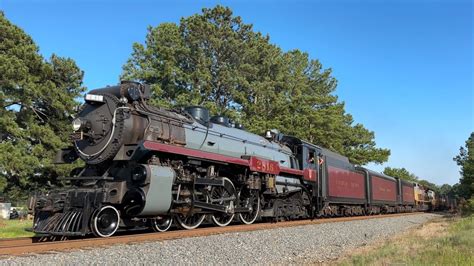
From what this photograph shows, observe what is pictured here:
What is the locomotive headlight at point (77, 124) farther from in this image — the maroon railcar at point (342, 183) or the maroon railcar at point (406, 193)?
the maroon railcar at point (406, 193)

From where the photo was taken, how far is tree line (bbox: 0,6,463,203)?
21.5 meters

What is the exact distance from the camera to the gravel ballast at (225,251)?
23.0 ft

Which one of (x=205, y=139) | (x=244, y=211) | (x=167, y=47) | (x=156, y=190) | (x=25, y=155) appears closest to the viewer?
(x=156, y=190)

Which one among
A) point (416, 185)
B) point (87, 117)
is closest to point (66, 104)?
point (87, 117)

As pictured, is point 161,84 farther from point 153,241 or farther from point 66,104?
point 153,241

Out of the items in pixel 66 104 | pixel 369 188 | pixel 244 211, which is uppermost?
pixel 66 104

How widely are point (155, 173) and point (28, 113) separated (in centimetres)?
1622

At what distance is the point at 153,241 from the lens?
8914 millimetres

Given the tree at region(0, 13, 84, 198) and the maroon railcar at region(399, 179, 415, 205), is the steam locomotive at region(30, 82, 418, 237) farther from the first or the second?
the maroon railcar at region(399, 179, 415, 205)

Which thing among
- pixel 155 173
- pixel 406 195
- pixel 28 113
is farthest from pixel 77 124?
pixel 406 195

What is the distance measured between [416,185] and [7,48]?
1489 inches

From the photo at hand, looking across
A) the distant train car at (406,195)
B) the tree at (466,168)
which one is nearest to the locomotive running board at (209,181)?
the distant train car at (406,195)

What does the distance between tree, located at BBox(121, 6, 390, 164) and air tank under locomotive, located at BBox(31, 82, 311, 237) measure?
16597 mm

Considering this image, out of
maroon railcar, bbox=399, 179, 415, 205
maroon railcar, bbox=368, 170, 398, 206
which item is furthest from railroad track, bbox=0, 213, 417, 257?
maroon railcar, bbox=399, 179, 415, 205
